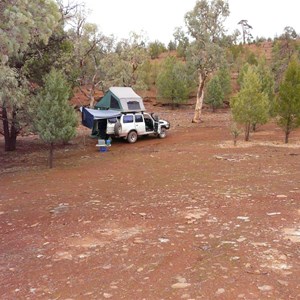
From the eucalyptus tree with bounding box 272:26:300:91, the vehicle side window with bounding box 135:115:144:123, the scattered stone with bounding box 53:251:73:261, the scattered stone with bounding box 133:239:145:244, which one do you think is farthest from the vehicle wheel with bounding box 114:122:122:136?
the eucalyptus tree with bounding box 272:26:300:91

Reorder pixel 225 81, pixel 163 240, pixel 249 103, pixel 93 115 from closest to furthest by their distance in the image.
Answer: pixel 163 240 < pixel 93 115 < pixel 249 103 < pixel 225 81

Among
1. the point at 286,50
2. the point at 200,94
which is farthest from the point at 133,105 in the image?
the point at 286,50

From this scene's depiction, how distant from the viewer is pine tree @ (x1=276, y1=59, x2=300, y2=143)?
60.4ft

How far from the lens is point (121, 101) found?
71.9 feet

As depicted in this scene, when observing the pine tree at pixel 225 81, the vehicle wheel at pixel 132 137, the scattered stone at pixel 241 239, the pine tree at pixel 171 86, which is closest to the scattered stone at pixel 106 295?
the scattered stone at pixel 241 239

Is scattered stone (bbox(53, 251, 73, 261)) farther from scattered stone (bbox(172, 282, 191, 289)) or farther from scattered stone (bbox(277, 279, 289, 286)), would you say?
scattered stone (bbox(277, 279, 289, 286))

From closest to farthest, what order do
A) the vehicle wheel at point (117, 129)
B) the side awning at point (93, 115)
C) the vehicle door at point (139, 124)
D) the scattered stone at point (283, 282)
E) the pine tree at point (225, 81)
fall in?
the scattered stone at point (283, 282), the side awning at point (93, 115), the vehicle wheel at point (117, 129), the vehicle door at point (139, 124), the pine tree at point (225, 81)

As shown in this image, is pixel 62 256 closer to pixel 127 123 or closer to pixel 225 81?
pixel 127 123

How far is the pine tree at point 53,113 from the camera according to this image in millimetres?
13234

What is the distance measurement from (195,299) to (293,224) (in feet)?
10.5

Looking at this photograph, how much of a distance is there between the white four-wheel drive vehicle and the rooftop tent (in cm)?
81

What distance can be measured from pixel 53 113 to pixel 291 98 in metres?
12.1

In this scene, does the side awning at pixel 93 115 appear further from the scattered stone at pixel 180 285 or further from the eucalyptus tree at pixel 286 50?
the eucalyptus tree at pixel 286 50

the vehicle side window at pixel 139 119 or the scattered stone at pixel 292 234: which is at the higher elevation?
the vehicle side window at pixel 139 119
